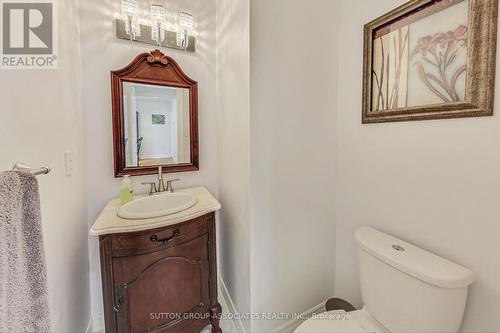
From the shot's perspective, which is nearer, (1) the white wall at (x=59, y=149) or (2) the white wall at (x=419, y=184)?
(1) the white wall at (x=59, y=149)

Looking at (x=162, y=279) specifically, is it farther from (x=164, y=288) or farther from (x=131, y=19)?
(x=131, y=19)

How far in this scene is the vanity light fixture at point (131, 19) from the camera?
1327 mm

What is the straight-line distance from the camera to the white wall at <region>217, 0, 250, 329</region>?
118cm

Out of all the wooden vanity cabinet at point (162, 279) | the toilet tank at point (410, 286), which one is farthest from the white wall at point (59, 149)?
the toilet tank at point (410, 286)

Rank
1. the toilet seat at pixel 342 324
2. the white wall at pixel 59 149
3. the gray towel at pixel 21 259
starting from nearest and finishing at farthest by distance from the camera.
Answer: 1. the gray towel at pixel 21 259
2. the white wall at pixel 59 149
3. the toilet seat at pixel 342 324

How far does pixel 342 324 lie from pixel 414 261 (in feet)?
1.44

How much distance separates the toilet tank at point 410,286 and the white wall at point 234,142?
623 mm

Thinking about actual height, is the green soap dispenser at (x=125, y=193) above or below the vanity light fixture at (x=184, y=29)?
below

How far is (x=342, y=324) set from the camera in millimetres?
1012

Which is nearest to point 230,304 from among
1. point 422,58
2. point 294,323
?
point 294,323

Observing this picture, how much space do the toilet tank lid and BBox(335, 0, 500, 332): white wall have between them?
86 millimetres

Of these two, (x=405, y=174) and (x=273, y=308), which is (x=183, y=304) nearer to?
(x=273, y=308)

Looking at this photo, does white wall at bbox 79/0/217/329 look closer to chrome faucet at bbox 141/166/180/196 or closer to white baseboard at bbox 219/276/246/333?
chrome faucet at bbox 141/166/180/196

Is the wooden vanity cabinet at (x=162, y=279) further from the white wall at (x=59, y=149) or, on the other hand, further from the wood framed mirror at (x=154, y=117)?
the wood framed mirror at (x=154, y=117)
